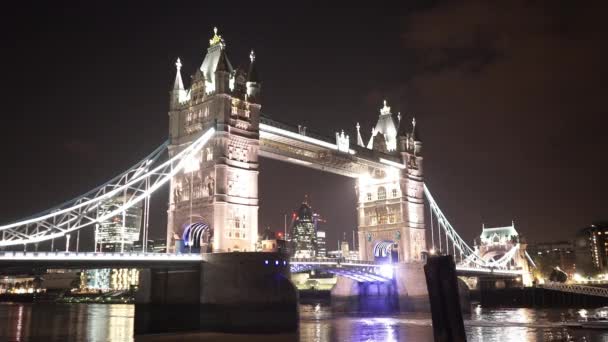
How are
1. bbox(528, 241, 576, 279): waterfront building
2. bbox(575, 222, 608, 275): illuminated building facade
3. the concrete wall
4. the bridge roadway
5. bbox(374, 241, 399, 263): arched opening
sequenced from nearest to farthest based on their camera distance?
the bridge roadway → the concrete wall → bbox(374, 241, 399, 263): arched opening → bbox(528, 241, 576, 279): waterfront building → bbox(575, 222, 608, 275): illuminated building facade

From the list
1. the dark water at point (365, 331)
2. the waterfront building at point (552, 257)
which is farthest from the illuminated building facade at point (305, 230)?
the dark water at point (365, 331)

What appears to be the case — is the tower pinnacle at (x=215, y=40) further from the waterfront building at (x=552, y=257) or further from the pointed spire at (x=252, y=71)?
the waterfront building at (x=552, y=257)

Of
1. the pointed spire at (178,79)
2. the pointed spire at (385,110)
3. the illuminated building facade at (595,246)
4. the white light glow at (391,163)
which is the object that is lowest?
the illuminated building facade at (595,246)

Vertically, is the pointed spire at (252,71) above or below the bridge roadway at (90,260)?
above

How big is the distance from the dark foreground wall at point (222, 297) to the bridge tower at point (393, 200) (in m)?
29.2

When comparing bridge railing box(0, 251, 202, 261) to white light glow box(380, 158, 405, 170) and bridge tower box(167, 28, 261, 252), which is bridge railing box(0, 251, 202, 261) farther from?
white light glow box(380, 158, 405, 170)

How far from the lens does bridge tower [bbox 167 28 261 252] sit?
143 feet

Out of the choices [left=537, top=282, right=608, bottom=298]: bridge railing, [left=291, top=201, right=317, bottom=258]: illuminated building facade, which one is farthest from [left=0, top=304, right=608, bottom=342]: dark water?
[left=291, top=201, right=317, bottom=258]: illuminated building facade

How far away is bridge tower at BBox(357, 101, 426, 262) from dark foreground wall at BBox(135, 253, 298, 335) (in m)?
29.2

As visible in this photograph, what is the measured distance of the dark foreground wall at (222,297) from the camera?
37.5 metres

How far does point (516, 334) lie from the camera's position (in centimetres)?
3619

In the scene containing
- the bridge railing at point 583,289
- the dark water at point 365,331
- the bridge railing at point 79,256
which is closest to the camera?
the bridge railing at point 79,256

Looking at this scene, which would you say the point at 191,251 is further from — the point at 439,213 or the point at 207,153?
the point at 439,213

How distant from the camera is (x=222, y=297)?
124 ft
